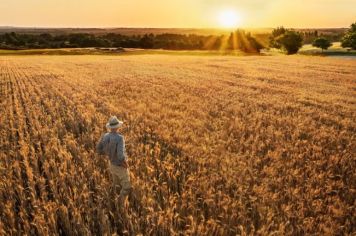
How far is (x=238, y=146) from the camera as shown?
28.7ft

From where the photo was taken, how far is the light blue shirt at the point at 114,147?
6016mm

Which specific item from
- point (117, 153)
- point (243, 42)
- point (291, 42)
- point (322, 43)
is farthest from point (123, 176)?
point (322, 43)

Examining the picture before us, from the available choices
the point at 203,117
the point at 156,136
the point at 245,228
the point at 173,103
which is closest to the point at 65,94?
the point at 173,103

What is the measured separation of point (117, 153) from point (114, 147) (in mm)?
127

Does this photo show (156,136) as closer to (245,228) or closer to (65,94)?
(245,228)

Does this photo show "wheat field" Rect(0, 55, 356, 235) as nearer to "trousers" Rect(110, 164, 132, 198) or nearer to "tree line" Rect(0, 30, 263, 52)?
"trousers" Rect(110, 164, 132, 198)

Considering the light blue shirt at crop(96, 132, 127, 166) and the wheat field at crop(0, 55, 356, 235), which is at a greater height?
Result: the light blue shirt at crop(96, 132, 127, 166)

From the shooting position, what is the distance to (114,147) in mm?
6094

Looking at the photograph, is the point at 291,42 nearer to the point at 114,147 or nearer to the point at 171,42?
the point at 171,42

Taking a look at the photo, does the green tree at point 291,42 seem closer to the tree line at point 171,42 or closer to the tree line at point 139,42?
the tree line at point 171,42

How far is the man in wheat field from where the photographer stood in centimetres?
602

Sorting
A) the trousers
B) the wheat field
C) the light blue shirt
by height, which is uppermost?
the light blue shirt

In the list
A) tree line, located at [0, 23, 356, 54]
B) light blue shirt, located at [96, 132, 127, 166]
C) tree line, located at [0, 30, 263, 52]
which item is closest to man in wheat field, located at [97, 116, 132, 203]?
light blue shirt, located at [96, 132, 127, 166]

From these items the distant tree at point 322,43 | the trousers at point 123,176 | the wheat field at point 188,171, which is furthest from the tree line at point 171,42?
the trousers at point 123,176
